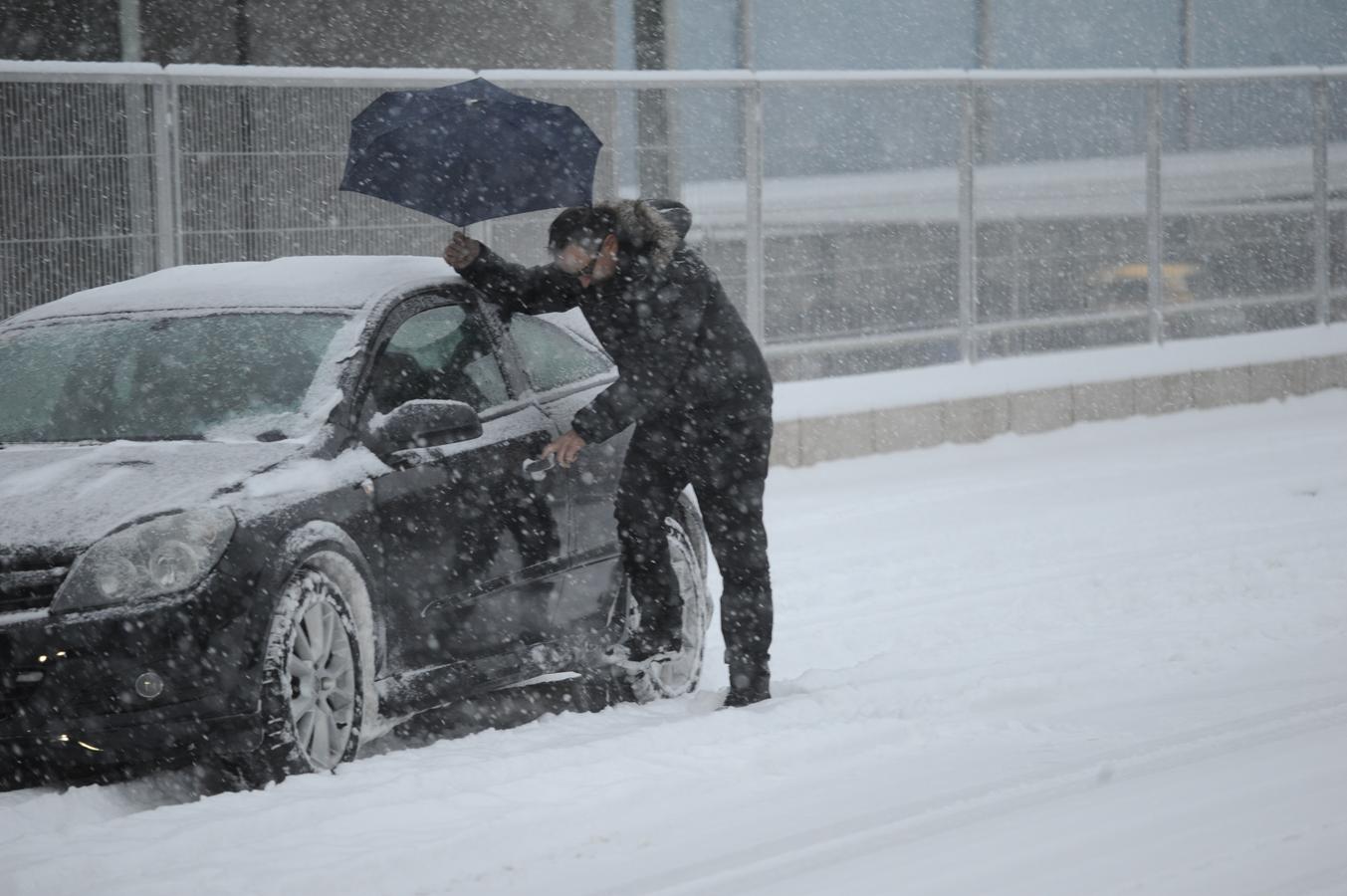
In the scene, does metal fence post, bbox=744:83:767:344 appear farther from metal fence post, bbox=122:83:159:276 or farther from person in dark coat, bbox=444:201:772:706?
person in dark coat, bbox=444:201:772:706

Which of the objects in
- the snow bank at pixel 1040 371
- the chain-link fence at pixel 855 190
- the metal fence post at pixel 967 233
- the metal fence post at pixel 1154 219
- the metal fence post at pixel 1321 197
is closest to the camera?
the chain-link fence at pixel 855 190

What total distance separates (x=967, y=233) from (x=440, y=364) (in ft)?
27.8

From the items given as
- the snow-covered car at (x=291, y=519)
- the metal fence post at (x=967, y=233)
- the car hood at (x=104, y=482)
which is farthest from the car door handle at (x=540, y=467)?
the metal fence post at (x=967, y=233)

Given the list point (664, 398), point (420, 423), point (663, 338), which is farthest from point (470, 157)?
point (420, 423)

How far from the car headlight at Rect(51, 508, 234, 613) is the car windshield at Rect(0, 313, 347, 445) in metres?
0.66

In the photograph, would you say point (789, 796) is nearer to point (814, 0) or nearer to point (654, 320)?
point (654, 320)

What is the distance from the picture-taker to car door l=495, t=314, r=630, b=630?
7.49 meters

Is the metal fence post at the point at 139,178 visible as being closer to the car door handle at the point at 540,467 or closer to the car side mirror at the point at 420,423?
the car door handle at the point at 540,467

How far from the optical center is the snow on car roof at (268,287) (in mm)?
7172

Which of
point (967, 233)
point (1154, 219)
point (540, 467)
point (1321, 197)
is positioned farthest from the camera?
point (1321, 197)

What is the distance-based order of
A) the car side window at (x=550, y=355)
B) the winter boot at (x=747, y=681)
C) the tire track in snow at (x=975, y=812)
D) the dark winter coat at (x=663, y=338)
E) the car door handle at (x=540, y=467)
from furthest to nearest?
the car side window at (x=550, y=355)
the winter boot at (x=747, y=681)
the car door handle at (x=540, y=467)
the dark winter coat at (x=663, y=338)
the tire track in snow at (x=975, y=812)

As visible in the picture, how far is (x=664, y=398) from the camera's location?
23.8ft

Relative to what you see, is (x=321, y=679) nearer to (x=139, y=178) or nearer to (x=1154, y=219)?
(x=139, y=178)

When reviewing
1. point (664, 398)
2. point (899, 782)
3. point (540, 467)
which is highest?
point (664, 398)
